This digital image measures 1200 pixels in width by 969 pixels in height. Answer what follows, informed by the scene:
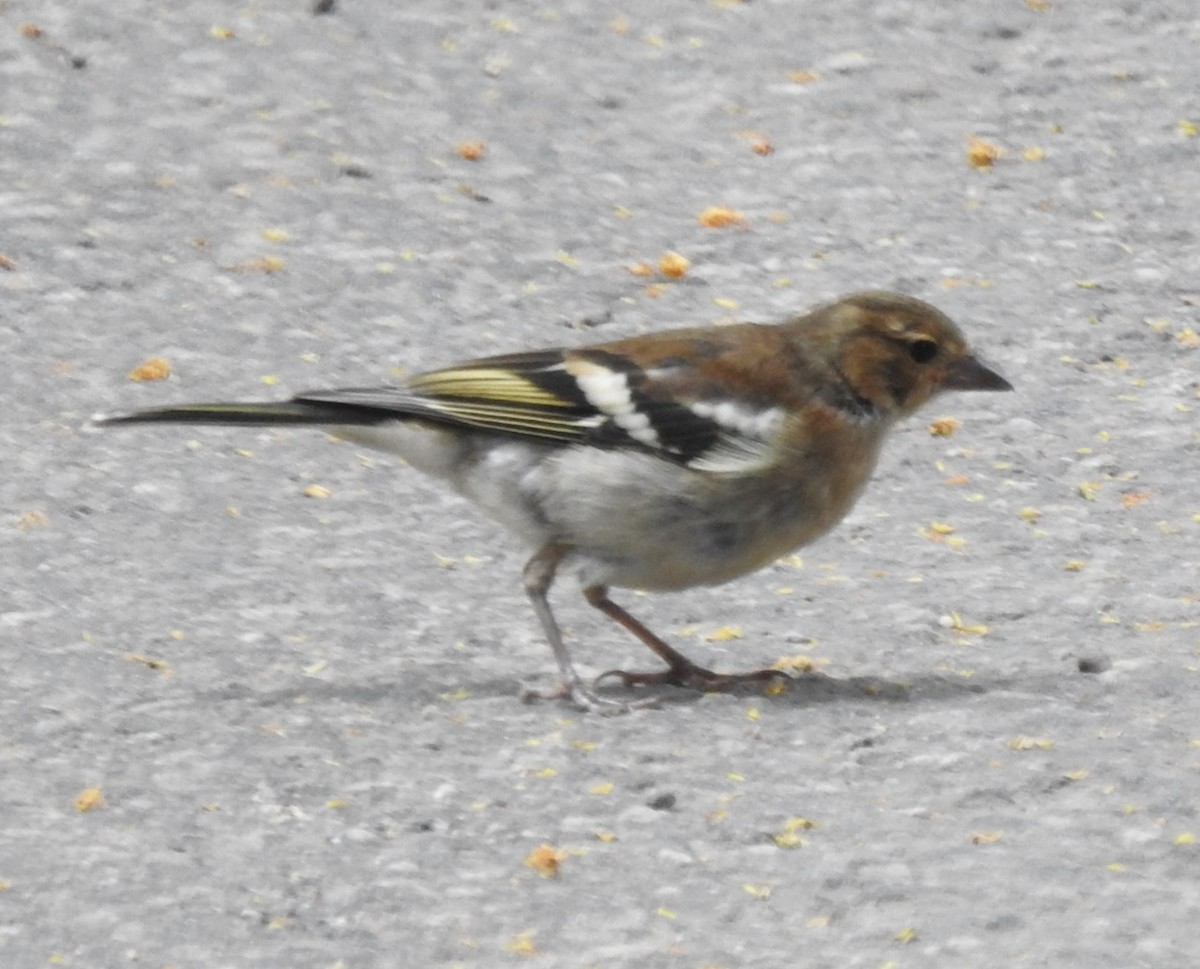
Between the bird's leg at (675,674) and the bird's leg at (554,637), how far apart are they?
0.37ft

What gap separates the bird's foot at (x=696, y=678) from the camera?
19.4ft

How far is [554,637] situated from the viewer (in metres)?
5.87

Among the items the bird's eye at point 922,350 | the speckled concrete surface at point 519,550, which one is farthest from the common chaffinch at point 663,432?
the speckled concrete surface at point 519,550

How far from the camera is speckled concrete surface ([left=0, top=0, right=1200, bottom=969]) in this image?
478cm

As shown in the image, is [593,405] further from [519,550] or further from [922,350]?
[519,550]

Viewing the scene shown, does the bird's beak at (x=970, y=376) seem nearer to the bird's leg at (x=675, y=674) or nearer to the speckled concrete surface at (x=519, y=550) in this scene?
the speckled concrete surface at (x=519, y=550)

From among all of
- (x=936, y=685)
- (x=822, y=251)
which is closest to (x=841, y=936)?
(x=936, y=685)

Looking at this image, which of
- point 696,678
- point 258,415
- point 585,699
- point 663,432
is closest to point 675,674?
point 696,678

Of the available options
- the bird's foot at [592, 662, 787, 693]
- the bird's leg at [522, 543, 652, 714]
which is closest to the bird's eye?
the bird's foot at [592, 662, 787, 693]

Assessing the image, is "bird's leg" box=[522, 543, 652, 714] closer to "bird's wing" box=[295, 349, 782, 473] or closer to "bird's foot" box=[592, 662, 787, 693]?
"bird's foot" box=[592, 662, 787, 693]

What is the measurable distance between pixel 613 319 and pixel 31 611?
8.56ft

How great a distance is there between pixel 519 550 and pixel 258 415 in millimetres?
1139

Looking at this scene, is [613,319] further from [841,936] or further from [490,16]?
[841,936]

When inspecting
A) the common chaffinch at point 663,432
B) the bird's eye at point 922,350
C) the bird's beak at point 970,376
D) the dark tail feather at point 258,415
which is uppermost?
the bird's eye at point 922,350
